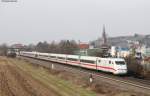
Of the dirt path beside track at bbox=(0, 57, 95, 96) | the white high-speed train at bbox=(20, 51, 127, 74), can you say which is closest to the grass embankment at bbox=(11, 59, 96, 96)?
the dirt path beside track at bbox=(0, 57, 95, 96)

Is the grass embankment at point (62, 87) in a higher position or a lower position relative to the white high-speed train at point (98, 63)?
lower

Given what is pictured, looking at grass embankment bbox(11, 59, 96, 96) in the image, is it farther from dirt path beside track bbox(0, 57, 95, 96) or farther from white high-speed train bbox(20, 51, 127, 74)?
white high-speed train bbox(20, 51, 127, 74)

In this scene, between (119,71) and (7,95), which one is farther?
(119,71)

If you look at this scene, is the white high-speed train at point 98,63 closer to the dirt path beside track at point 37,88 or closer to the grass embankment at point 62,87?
the grass embankment at point 62,87

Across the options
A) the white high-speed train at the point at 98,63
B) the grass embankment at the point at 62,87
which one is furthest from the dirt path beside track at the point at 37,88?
the white high-speed train at the point at 98,63

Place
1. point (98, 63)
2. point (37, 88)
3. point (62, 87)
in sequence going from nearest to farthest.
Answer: point (37, 88), point (62, 87), point (98, 63)

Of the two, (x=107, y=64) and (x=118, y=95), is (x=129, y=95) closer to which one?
(x=118, y=95)

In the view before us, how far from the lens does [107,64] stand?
48.0 meters

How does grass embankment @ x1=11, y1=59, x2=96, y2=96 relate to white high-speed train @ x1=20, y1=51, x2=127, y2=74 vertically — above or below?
below

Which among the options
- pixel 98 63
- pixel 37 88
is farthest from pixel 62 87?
pixel 98 63

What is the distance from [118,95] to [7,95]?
8.20 metres

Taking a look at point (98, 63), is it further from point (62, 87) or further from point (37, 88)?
point (37, 88)

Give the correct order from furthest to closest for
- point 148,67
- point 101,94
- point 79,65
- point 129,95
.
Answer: point 79,65
point 148,67
point 101,94
point 129,95

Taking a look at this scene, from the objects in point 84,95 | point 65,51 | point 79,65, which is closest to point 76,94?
point 84,95
